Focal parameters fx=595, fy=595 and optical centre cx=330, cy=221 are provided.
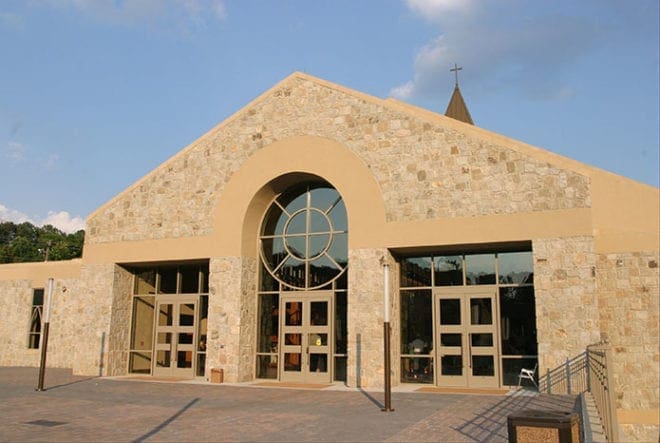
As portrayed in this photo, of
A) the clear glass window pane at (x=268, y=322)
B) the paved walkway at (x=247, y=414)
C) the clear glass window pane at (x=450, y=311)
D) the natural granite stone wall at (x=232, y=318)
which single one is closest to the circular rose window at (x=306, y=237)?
the clear glass window pane at (x=268, y=322)

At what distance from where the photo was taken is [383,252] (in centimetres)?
1736

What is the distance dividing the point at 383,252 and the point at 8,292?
19.0m

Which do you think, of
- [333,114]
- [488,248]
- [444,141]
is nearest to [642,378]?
[488,248]

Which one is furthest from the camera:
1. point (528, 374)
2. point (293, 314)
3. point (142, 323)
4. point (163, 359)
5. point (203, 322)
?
point (142, 323)

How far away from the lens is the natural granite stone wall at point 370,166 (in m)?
16.1

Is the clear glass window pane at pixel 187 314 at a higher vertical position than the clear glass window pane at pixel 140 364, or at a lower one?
higher

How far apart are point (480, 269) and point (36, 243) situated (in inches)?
2987

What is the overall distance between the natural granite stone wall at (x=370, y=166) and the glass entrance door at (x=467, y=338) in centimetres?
254

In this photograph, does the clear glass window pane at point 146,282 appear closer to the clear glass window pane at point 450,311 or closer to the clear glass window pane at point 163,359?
the clear glass window pane at point 163,359

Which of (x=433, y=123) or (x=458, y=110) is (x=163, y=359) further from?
(x=458, y=110)

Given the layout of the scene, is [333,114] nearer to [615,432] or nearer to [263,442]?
[263,442]

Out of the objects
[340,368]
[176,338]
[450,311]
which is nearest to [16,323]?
[176,338]

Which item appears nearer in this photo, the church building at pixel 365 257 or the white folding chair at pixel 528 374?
the church building at pixel 365 257

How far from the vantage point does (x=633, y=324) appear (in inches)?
588
